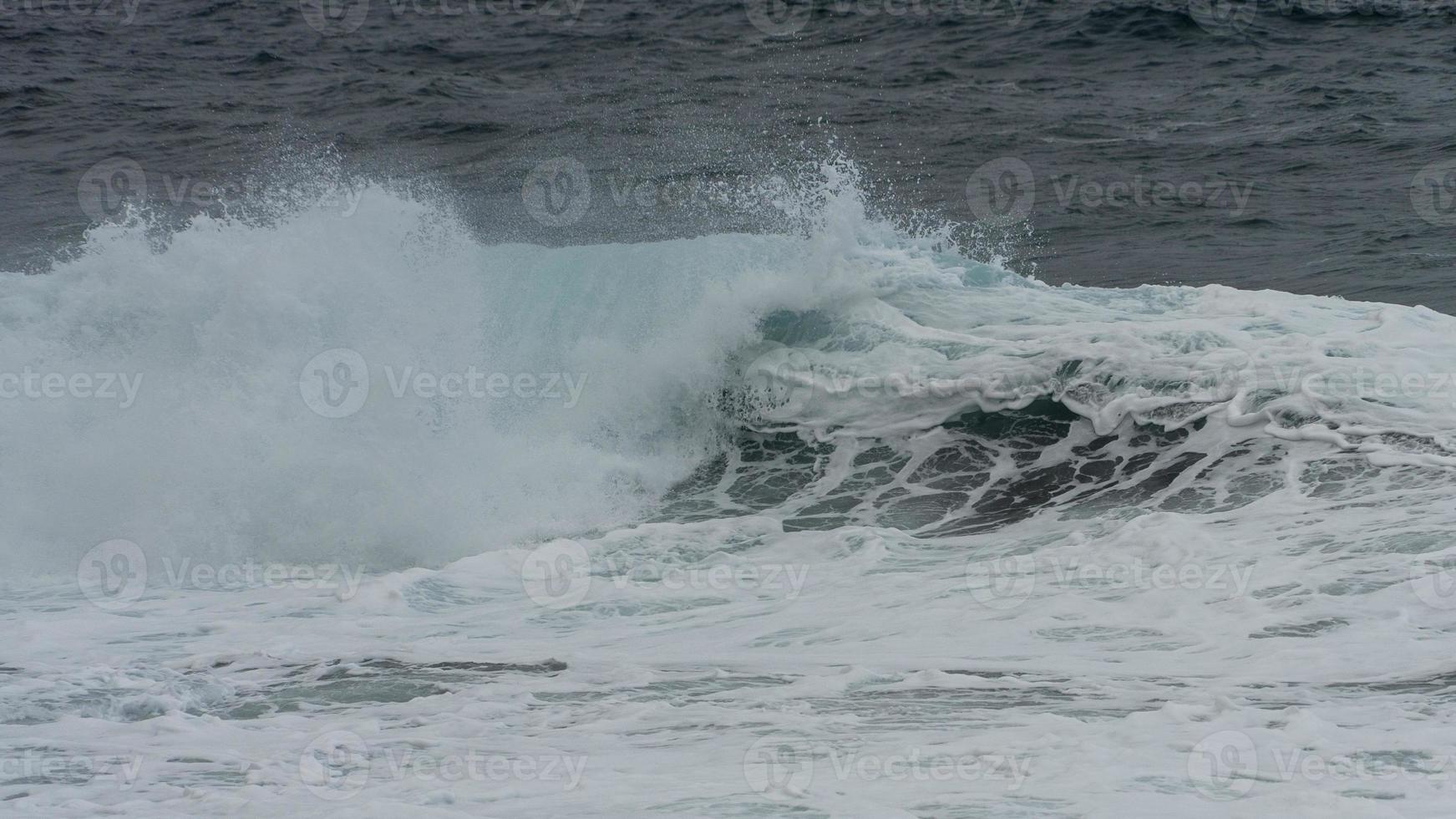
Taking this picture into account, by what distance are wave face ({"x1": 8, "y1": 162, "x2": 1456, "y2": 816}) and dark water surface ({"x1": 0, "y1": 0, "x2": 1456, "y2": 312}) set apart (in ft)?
6.50

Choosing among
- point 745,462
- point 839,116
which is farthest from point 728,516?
point 839,116

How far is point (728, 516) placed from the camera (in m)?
8.47

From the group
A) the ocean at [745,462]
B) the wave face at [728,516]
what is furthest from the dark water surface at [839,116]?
the wave face at [728,516]

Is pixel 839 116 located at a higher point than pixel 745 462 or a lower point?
higher

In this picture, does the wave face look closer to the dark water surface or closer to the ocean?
the ocean

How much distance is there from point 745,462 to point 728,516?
109cm

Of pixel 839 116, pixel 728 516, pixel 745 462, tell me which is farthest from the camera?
pixel 839 116

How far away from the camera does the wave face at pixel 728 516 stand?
16.2 feet

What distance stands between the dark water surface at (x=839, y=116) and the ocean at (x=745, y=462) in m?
0.13

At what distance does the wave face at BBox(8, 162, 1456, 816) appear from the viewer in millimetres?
4930

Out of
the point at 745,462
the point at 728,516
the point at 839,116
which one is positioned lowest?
the point at 728,516

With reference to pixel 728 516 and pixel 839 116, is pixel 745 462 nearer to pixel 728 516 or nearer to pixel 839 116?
pixel 728 516

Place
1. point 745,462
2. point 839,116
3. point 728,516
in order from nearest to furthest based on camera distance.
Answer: point 728,516 < point 745,462 < point 839,116

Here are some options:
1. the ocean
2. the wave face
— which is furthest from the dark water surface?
the wave face
